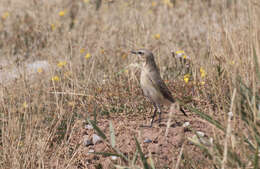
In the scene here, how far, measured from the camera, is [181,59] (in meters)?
4.60

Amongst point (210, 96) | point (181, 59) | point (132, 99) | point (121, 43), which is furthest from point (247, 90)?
point (121, 43)

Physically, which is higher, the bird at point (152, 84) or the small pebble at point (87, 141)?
the bird at point (152, 84)

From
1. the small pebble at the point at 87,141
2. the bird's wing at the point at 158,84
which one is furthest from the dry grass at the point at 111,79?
the bird's wing at the point at 158,84

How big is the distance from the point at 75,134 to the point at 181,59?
165 centimetres

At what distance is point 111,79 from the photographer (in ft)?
14.8

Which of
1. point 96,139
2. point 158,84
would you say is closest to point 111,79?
point 158,84

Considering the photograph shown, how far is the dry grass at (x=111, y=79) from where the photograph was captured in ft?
8.64

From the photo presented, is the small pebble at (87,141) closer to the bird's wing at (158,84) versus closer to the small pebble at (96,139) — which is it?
the small pebble at (96,139)

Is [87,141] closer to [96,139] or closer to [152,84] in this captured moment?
[96,139]

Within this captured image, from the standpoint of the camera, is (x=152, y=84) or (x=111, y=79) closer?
(x=152, y=84)

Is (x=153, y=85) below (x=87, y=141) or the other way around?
the other way around

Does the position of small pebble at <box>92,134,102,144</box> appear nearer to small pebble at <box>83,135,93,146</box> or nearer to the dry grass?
small pebble at <box>83,135,93,146</box>

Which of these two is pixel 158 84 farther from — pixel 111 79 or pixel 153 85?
pixel 111 79

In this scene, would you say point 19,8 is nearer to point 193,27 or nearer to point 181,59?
point 193,27
